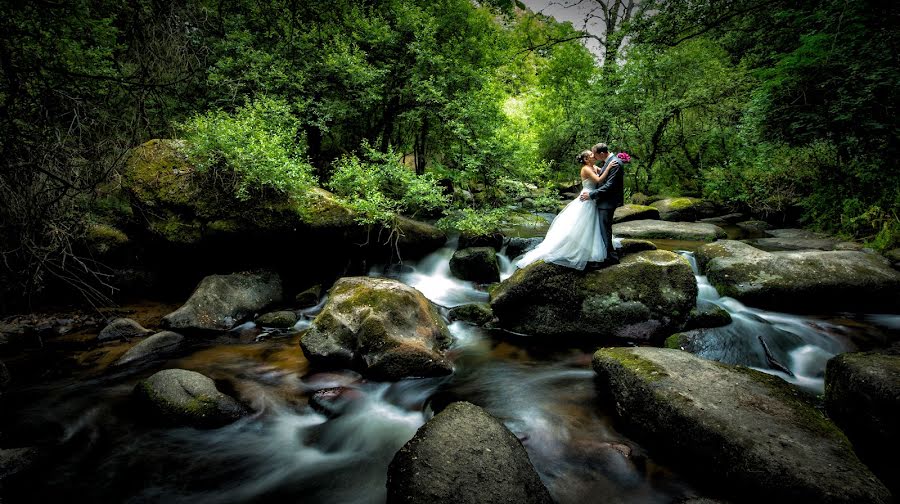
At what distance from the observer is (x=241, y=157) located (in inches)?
269

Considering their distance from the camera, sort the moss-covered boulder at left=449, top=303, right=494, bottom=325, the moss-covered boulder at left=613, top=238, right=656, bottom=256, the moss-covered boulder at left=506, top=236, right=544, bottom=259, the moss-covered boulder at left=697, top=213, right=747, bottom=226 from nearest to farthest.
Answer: the moss-covered boulder at left=613, top=238, right=656, bottom=256 < the moss-covered boulder at left=449, top=303, right=494, bottom=325 < the moss-covered boulder at left=506, top=236, right=544, bottom=259 < the moss-covered boulder at left=697, top=213, right=747, bottom=226

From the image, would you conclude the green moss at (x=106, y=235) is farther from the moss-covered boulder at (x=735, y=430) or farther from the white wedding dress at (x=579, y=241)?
the moss-covered boulder at (x=735, y=430)

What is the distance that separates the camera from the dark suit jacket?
19.7ft

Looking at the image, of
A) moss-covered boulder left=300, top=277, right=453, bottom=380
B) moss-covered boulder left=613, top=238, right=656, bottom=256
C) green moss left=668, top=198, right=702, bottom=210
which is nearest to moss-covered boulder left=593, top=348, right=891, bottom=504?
moss-covered boulder left=300, top=277, right=453, bottom=380

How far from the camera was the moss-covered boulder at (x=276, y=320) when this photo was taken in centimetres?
684

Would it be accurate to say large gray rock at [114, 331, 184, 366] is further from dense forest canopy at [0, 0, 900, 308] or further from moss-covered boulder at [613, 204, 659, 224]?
moss-covered boulder at [613, 204, 659, 224]

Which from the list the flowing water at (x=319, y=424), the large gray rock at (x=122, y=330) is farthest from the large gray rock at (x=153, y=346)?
the large gray rock at (x=122, y=330)

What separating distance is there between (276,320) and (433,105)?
297 inches

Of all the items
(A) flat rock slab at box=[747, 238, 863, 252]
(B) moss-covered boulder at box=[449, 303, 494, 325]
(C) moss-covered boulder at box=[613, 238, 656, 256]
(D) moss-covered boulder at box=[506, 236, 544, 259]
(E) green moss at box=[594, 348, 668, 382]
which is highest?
(C) moss-covered boulder at box=[613, 238, 656, 256]

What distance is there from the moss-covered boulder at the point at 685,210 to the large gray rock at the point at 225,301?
14.4 meters

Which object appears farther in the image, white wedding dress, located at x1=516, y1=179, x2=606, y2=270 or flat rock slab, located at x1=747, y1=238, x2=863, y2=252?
flat rock slab, located at x1=747, y1=238, x2=863, y2=252

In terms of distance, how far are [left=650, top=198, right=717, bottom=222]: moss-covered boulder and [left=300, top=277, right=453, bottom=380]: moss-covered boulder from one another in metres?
12.9

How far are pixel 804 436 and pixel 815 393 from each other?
7.96ft

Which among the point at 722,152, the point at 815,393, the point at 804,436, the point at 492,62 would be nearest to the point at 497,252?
the point at 492,62
